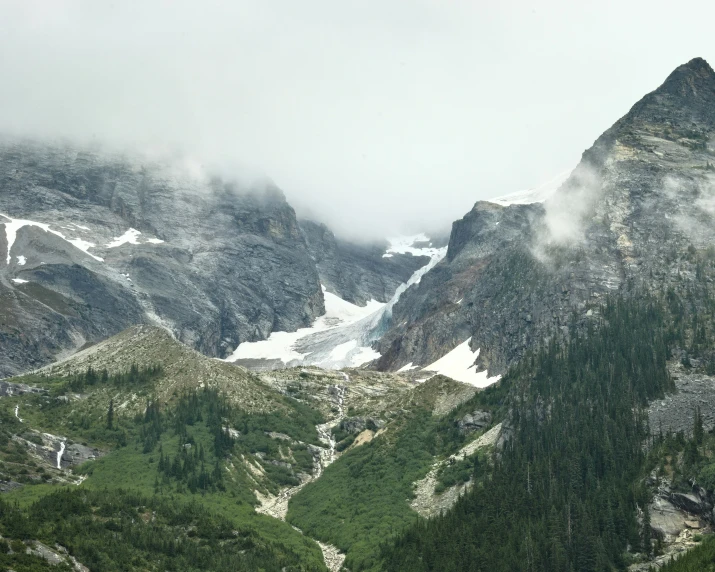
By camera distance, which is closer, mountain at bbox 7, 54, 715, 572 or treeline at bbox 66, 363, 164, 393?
mountain at bbox 7, 54, 715, 572

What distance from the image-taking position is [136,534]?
110m

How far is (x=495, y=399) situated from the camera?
16488 centimetres

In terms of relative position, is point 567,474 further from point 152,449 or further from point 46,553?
point 152,449

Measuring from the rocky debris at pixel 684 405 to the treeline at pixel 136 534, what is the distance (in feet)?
176

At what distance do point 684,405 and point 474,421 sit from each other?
41.6 metres

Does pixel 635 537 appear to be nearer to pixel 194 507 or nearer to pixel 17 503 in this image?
pixel 194 507

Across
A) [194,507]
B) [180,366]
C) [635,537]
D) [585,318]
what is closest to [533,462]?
[635,537]

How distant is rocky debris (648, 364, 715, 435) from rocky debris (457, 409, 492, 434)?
3383cm

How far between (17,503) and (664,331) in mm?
109699

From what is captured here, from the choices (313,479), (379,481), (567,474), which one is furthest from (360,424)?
(567,474)

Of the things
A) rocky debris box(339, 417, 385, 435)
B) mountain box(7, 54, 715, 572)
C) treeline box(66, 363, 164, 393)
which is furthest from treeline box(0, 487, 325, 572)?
treeline box(66, 363, 164, 393)

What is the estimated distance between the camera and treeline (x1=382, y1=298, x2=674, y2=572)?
4114 inches

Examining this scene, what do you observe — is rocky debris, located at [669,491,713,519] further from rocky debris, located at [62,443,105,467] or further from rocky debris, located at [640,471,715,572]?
rocky debris, located at [62,443,105,467]

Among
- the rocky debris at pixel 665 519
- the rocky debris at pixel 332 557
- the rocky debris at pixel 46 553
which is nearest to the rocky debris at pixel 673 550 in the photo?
the rocky debris at pixel 665 519
